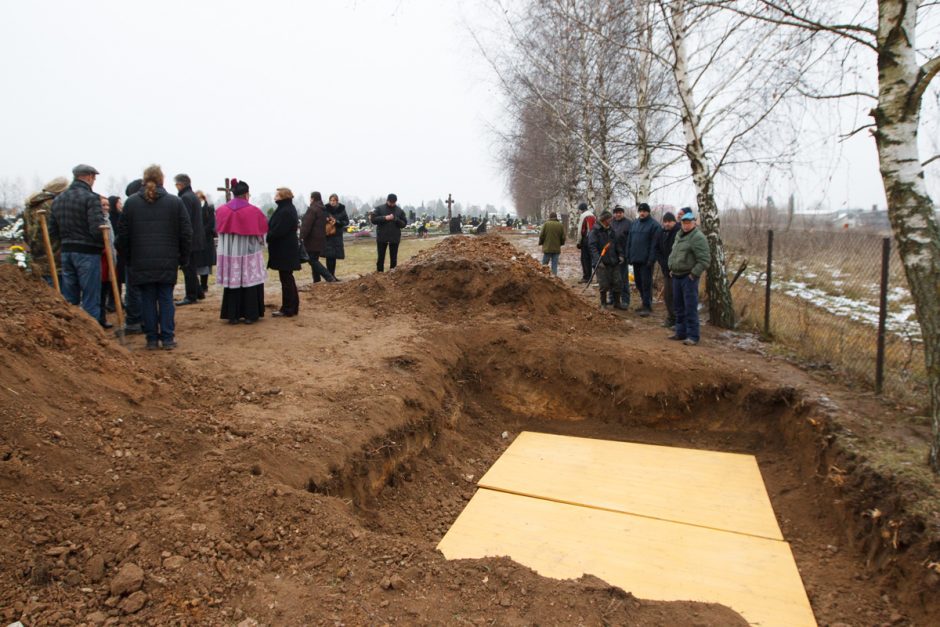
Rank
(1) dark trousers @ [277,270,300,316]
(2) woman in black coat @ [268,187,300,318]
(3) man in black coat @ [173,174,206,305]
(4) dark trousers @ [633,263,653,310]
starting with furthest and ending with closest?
1. (4) dark trousers @ [633,263,653,310]
2. (3) man in black coat @ [173,174,206,305]
3. (1) dark trousers @ [277,270,300,316]
4. (2) woman in black coat @ [268,187,300,318]

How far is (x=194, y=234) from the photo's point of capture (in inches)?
318

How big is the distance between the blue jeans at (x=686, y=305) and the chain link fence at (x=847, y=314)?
1.09m

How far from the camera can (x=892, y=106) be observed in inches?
157

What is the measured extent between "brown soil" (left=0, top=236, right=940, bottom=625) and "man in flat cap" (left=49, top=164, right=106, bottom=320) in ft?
2.36

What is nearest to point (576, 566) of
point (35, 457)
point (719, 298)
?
point (35, 457)

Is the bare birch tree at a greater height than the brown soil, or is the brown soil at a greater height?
the bare birch tree

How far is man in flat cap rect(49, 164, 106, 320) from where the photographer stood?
223 inches

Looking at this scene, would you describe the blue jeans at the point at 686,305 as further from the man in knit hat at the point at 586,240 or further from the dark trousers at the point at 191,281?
the dark trousers at the point at 191,281

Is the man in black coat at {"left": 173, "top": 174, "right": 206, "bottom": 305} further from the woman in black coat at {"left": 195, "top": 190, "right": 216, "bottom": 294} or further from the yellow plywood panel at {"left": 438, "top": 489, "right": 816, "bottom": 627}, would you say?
the yellow plywood panel at {"left": 438, "top": 489, "right": 816, "bottom": 627}

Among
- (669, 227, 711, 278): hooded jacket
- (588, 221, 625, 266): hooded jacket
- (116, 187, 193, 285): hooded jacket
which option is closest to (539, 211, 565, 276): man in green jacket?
(588, 221, 625, 266): hooded jacket

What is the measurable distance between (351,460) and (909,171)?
4282 millimetres

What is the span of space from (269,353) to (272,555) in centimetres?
321

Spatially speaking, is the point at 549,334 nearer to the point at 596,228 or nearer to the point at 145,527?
the point at 596,228

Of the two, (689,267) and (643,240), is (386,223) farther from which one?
(689,267)
